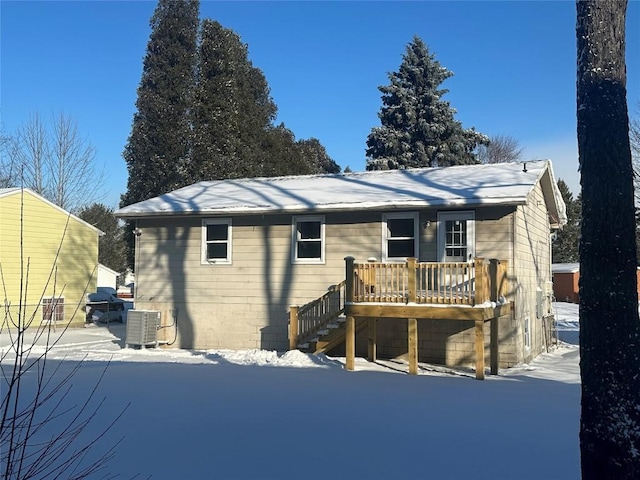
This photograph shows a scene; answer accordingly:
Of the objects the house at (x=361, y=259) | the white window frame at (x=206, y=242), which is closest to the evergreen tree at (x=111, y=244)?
the house at (x=361, y=259)

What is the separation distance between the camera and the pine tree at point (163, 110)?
29.0 m

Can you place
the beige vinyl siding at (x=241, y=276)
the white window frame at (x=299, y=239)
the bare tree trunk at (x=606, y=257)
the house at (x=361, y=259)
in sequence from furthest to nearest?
1. the white window frame at (x=299, y=239)
2. the beige vinyl siding at (x=241, y=276)
3. the house at (x=361, y=259)
4. the bare tree trunk at (x=606, y=257)

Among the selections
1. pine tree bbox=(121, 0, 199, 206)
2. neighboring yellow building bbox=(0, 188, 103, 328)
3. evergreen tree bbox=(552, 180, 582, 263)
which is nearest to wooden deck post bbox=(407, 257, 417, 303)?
neighboring yellow building bbox=(0, 188, 103, 328)

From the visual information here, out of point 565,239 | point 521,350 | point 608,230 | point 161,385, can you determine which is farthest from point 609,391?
point 565,239

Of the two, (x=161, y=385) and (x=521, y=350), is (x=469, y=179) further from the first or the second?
(x=161, y=385)

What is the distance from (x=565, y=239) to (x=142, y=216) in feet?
125

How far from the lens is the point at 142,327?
15.4 meters

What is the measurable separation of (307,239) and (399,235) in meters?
2.44

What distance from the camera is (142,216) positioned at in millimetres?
16312

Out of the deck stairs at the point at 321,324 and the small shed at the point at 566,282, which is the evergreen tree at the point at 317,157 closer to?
the small shed at the point at 566,282

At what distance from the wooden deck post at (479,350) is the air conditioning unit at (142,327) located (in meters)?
8.85

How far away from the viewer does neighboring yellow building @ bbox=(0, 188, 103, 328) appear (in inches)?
837

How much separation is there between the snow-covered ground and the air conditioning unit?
2.44 m

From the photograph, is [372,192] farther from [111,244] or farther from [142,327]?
[111,244]
